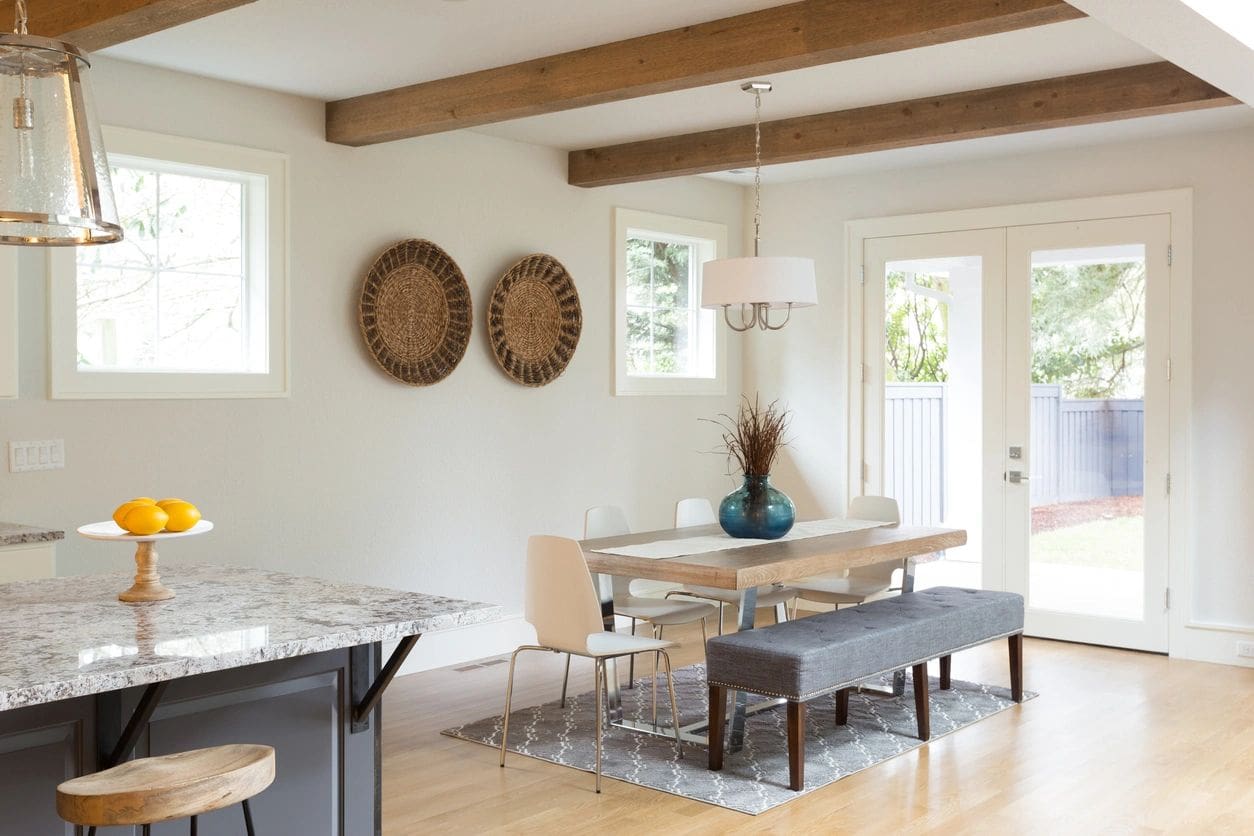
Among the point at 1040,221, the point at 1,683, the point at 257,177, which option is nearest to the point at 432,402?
the point at 257,177

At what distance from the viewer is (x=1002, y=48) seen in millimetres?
4391

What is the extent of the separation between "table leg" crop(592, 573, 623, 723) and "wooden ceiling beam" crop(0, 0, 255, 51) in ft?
7.25

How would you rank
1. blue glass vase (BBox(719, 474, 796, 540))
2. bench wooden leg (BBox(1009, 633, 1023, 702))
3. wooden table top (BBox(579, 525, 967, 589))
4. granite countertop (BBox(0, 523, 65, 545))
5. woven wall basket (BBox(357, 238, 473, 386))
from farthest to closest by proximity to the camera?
woven wall basket (BBox(357, 238, 473, 386)) < bench wooden leg (BBox(1009, 633, 1023, 702)) < blue glass vase (BBox(719, 474, 796, 540)) < wooden table top (BBox(579, 525, 967, 589)) < granite countertop (BBox(0, 523, 65, 545))

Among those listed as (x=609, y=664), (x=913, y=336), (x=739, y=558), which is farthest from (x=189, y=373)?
(x=913, y=336)

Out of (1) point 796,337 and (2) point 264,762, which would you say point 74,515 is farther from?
(1) point 796,337

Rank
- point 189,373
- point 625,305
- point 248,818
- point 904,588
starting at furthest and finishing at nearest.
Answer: point 625,305 < point 904,588 < point 189,373 < point 248,818

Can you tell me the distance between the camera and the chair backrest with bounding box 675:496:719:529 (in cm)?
548

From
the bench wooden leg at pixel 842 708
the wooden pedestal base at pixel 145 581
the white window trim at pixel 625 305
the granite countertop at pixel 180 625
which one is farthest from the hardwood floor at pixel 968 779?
the white window trim at pixel 625 305

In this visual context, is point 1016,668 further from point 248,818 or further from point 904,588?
point 248,818

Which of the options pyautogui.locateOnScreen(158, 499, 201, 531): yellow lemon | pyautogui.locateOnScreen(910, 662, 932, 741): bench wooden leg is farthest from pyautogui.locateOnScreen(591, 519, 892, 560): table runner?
pyautogui.locateOnScreen(158, 499, 201, 531): yellow lemon

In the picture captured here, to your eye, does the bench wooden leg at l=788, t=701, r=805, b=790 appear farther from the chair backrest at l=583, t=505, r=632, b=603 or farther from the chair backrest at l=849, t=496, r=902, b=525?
the chair backrest at l=849, t=496, r=902, b=525

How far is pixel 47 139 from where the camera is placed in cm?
204

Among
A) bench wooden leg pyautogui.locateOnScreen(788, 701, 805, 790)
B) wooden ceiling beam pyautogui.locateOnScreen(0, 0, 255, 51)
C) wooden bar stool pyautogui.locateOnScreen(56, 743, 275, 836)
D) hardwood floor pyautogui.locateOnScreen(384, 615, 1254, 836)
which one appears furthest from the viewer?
bench wooden leg pyautogui.locateOnScreen(788, 701, 805, 790)

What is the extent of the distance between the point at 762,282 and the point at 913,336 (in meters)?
2.33
